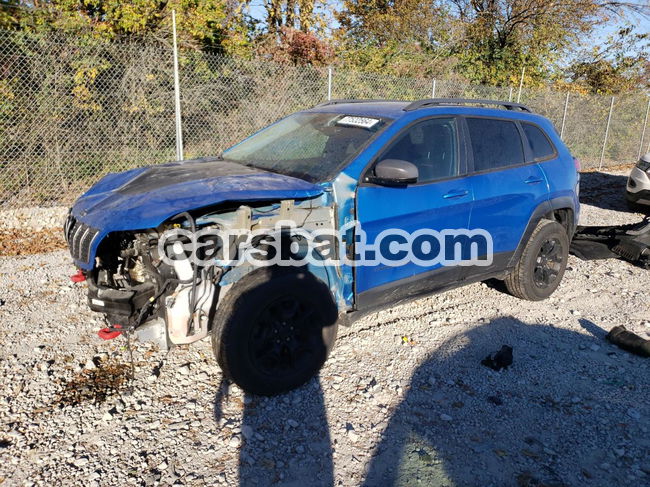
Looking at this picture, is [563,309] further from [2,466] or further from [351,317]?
[2,466]

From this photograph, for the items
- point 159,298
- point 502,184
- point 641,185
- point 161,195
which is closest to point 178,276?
point 159,298

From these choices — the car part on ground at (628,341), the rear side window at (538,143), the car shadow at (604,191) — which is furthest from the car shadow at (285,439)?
the car shadow at (604,191)

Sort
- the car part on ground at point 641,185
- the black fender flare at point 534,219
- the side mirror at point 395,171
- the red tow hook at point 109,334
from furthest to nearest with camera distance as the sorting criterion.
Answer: the car part on ground at point 641,185 < the black fender flare at point 534,219 < the side mirror at point 395,171 < the red tow hook at point 109,334

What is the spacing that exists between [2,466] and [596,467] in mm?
3115

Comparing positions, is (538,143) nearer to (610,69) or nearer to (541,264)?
(541,264)

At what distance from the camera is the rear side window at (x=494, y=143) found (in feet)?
13.5

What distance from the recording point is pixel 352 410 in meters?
3.12

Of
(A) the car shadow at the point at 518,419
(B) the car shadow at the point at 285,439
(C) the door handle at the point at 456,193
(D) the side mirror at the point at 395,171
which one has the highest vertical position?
(D) the side mirror at the point at 395,171

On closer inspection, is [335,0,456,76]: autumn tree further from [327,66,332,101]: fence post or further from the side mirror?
the side mirror

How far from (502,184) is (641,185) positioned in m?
5.45

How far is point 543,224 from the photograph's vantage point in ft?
15.5

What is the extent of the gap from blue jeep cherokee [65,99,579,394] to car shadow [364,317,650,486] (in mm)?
654

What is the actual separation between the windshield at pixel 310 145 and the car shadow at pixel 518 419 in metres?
1.64

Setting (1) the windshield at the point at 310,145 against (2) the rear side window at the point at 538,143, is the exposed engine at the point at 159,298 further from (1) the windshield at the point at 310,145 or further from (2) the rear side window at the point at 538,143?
(2) the rear side window at the point at 538,143
